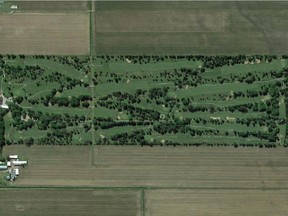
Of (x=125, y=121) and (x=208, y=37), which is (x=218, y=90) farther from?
(x=125, y=121)

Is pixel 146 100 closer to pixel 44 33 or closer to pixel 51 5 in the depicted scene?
pixel 44 33

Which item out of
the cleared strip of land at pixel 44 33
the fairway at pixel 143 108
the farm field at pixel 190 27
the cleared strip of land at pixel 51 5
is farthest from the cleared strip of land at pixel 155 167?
the cleared strip of land at pixel 51 5


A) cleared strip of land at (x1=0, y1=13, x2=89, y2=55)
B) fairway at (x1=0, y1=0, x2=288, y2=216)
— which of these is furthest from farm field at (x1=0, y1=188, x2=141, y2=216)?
cleared strip of land at (x1=0, y1=13, x2=89, y2=55)

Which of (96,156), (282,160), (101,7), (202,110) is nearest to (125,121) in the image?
(96,156)

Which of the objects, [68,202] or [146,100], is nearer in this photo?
[68,202]

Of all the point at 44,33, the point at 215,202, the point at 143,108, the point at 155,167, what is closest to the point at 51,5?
the point at 44,33

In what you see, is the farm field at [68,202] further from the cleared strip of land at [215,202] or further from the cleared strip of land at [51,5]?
the cleared strip of land at [51,5]
